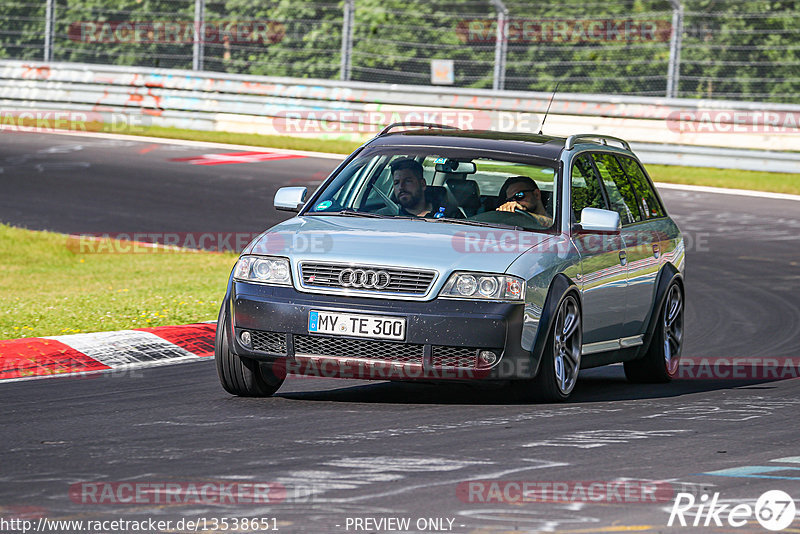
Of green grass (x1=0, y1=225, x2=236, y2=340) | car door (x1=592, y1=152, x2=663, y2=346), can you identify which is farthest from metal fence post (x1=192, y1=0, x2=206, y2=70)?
car door (x1=592, y1=152, x2=663, y2=346)

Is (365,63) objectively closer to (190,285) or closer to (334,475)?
(190,285)

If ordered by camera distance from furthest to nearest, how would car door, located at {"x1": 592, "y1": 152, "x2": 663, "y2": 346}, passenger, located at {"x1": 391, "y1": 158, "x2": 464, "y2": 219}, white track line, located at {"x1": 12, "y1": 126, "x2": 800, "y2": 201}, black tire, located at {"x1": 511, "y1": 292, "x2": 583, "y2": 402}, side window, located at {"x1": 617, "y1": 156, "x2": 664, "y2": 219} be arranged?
white track line, located at {"x1": 12, "y1": 126, "x2": 800, "y2": 201}
side window, located at {"x1": 617, "y1": 156, "x2": 664, "y2": 219}
car door, located at {"x1": 592, "y1": 152, "x2": 663, "y2": 346}
passenger, located at {"x1": 391, "y1": 158, "x2": 464, "y2": 219}
black tire, located at {"x1": 511, "y1": 292, "x2": 583, "y2": 402}

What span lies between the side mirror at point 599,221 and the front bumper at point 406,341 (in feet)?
A: 3.71

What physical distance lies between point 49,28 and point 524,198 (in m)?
21.9

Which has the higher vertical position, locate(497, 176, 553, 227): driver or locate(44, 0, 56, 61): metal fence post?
locate(44, 0, 56, 61): metal fence post

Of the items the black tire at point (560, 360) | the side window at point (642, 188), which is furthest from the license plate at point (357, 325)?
the side window at point (642, 188)

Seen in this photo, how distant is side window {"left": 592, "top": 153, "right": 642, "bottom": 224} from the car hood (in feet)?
4.31

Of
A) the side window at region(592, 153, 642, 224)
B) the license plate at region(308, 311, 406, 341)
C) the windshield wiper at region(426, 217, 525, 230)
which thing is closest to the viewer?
the license plate at region(308, 311, 406, 341)

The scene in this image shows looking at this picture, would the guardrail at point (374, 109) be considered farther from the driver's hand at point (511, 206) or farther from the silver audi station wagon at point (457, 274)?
the driver's hand at point (511, 206)

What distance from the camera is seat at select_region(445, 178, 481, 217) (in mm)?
9125

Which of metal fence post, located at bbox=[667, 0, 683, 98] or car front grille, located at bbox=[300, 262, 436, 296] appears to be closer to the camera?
car front grille, located at bbox=[300, 262, 436, 296]

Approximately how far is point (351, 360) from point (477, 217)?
144cm

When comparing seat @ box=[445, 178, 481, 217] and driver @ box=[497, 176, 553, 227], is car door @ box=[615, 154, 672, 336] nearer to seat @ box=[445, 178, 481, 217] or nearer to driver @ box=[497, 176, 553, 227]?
driver @ box=[497, 176, 553, 227]

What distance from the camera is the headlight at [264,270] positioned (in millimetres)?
8250
